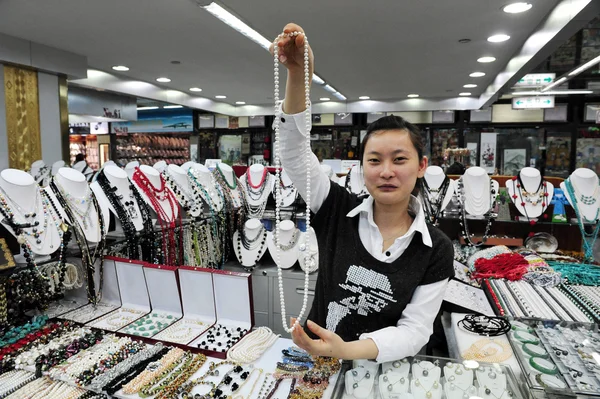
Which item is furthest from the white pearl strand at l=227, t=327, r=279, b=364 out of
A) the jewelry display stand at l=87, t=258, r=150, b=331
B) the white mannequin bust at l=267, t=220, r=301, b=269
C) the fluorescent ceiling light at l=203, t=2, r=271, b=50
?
the fluorescent ceiling light at l=203, t=2, r=271, b=50

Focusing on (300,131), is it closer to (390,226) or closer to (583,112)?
(390,226)

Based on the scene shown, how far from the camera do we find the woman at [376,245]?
1003 mm

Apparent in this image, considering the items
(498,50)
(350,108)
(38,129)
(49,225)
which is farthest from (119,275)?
(350,108)

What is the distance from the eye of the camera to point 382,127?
1049mm

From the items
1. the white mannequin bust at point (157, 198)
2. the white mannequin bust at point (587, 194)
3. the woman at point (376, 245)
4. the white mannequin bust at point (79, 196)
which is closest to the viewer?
the woman at point (376, 245)

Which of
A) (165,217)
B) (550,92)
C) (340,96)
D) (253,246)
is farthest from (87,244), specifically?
(550,92)

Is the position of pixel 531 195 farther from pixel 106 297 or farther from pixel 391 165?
pixel 106 297

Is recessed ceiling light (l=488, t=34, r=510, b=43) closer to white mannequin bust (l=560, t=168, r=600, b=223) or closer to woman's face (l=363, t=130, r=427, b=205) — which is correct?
white mannequin bust (l=560, t=168, r=600, b=223)

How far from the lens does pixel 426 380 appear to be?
114cm

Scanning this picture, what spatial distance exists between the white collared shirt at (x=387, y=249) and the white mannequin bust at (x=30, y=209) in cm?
154

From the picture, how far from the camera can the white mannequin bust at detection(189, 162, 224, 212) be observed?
324 cm

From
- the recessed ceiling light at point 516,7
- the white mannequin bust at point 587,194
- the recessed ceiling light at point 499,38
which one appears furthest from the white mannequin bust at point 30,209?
the recessed ceiling light at point 499,38

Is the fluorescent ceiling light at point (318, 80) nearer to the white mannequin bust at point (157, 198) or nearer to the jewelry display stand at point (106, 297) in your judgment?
the white mannequin bust at point (157, 198)

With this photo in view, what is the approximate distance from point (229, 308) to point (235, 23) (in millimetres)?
2772
